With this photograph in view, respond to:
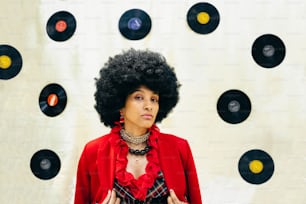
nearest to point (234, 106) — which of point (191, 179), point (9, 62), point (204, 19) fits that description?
point (204, 19)

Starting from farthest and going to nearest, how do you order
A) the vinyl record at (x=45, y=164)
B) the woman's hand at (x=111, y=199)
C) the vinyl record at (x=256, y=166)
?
1. the vinyl record at (x=45, y=164)
2. the vinyl record at (x=256, y=166)
3. the woman's hand at (x=111, y=199)

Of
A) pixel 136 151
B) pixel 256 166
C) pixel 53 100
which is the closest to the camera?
pixel 136 151

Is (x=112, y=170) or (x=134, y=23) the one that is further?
(x=134, y=23)

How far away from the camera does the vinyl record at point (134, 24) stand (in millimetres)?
2570

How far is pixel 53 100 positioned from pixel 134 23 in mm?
611

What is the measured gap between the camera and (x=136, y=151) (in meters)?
1.75

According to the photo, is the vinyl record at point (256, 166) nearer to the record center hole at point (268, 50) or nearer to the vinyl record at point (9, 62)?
the record center hole at point (268, 50)

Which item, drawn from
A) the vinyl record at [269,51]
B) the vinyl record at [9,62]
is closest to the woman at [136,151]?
the vinyl record at [269,51]

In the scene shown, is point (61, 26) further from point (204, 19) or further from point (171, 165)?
point (171, 165)

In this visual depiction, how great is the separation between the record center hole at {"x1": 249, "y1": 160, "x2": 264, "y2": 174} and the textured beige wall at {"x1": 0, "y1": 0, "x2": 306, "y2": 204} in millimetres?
74

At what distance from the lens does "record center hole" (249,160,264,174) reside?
2.50 meters

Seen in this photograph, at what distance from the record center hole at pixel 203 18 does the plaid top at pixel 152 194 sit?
1132 millimetres

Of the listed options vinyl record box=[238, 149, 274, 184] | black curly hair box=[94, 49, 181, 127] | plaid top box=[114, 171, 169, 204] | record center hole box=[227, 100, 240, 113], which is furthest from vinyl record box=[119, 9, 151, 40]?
plaid top box=[114, 171, 169, 204]

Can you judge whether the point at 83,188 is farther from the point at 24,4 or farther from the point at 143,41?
the point at 24,4
